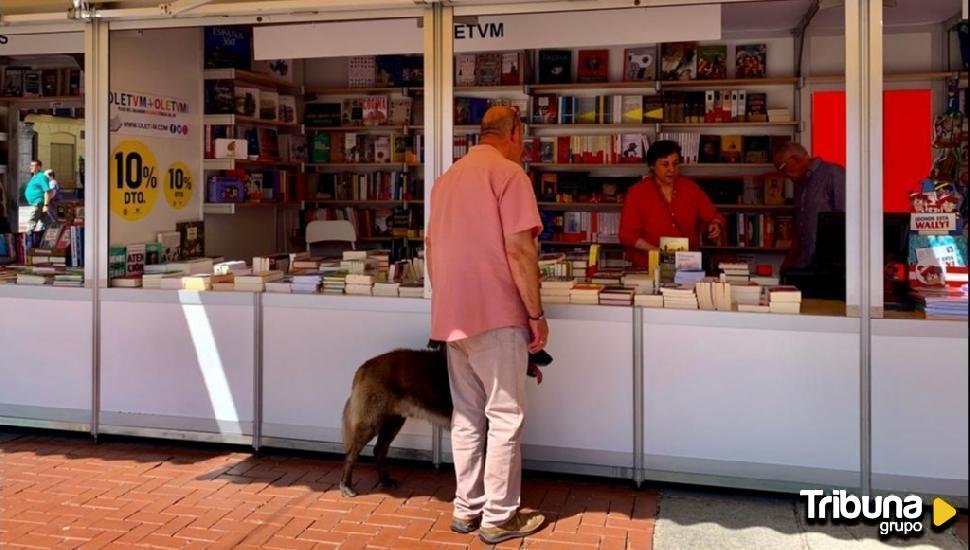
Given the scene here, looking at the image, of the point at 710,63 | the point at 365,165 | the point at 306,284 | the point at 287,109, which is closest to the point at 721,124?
the point at 710,63

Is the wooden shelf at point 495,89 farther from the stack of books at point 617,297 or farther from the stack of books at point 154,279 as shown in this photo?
the stack of books at point 617,297

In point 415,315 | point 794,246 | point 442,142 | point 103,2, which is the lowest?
point 415,315

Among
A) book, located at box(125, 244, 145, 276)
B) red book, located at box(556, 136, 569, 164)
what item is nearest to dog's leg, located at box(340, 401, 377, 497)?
book, located at box(125, 244, 145, 276)

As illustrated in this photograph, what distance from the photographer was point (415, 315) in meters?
4.94

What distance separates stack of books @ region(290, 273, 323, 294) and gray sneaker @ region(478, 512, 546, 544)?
6.09 ft

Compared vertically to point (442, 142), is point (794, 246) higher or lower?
lower

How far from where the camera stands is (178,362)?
532 centimetres

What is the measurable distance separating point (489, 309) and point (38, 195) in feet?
15.6

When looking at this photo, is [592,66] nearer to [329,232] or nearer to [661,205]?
[661,205]

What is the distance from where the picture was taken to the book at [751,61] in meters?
8.56

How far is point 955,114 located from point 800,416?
2.10 m

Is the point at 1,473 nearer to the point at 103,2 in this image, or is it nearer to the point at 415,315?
the point at 415,315

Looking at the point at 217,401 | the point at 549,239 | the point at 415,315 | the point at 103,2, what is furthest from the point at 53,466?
the point at 549,239

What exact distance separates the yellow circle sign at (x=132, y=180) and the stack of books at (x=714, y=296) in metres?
3.56
